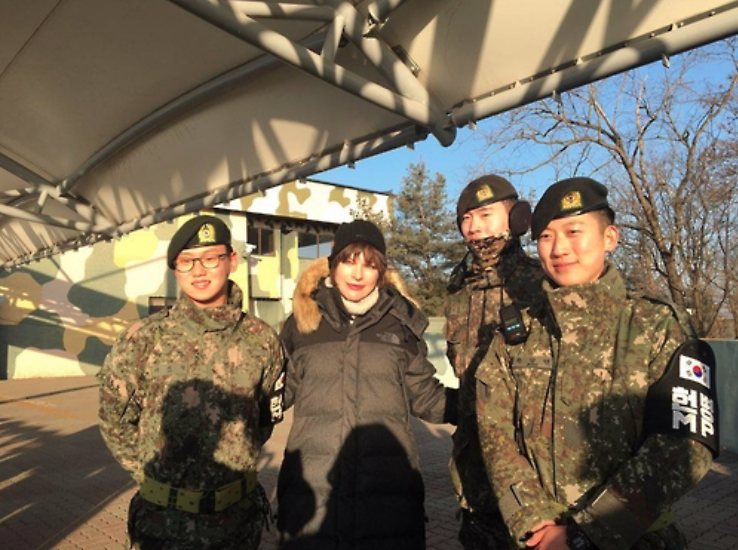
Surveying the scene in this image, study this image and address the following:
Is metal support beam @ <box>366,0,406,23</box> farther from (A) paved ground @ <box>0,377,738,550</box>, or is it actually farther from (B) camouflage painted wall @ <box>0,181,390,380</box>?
(B) camouflage painted wall @ <box>0,181,390,380</box>

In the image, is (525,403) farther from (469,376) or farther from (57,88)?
(57,88)

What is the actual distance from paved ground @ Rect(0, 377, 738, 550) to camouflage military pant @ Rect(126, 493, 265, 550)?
90.5 inches

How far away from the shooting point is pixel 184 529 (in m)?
2.42

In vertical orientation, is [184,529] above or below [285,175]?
below

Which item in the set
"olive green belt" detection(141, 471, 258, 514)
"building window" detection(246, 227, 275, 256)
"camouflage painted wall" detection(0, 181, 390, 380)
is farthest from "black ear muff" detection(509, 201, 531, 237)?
"building window" detection(246, 227, 275, 256)

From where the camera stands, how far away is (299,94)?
376cm

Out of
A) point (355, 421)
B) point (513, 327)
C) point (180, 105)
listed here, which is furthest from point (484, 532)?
point (180, 105)

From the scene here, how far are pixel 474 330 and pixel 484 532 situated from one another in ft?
2.98

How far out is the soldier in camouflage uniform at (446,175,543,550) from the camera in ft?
8.75

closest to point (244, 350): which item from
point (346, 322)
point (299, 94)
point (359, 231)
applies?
point (346, 322)

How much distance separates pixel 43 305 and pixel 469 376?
19677mm

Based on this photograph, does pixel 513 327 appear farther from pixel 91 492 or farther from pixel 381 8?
pixel 91 492

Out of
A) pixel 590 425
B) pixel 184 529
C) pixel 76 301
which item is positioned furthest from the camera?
pixel 76 301

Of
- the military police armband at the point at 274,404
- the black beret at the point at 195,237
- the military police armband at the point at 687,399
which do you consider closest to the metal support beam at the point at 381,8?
the black beret at the point at 195,237
